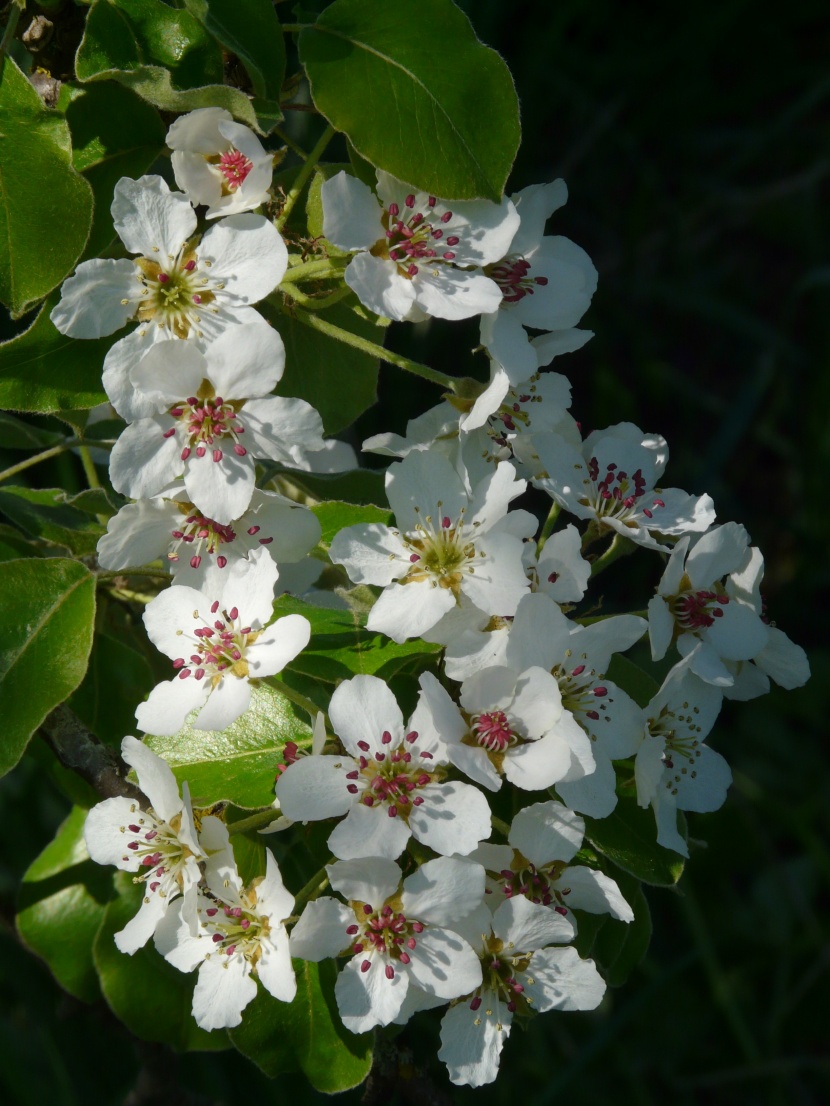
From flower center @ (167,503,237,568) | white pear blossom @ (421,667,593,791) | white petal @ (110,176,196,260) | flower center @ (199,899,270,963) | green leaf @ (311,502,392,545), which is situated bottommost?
flower center @ (199,899,270,963)

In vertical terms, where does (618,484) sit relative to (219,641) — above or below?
above

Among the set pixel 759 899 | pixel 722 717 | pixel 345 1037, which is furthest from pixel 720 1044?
pixel 345 1037

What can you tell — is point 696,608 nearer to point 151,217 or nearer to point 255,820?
point 255,820

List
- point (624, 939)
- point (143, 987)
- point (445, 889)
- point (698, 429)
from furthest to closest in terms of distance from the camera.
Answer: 1. point (698, 429)
2. point (143, 987)
3. point (624, 939)
4. point (445, 889)

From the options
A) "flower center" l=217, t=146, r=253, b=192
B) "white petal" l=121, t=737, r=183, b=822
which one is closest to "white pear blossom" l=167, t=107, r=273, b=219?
"flower center" l=217, t=146, r=253, b=192

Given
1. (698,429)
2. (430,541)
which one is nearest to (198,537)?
(430,541)

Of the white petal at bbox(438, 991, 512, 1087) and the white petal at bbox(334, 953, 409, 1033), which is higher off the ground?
the white petal at bbox(334, 953, 409, 1033)

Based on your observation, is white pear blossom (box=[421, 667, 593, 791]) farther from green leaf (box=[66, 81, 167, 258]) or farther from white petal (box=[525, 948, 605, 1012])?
green leaf (box=[66, 81, 167, 258])
